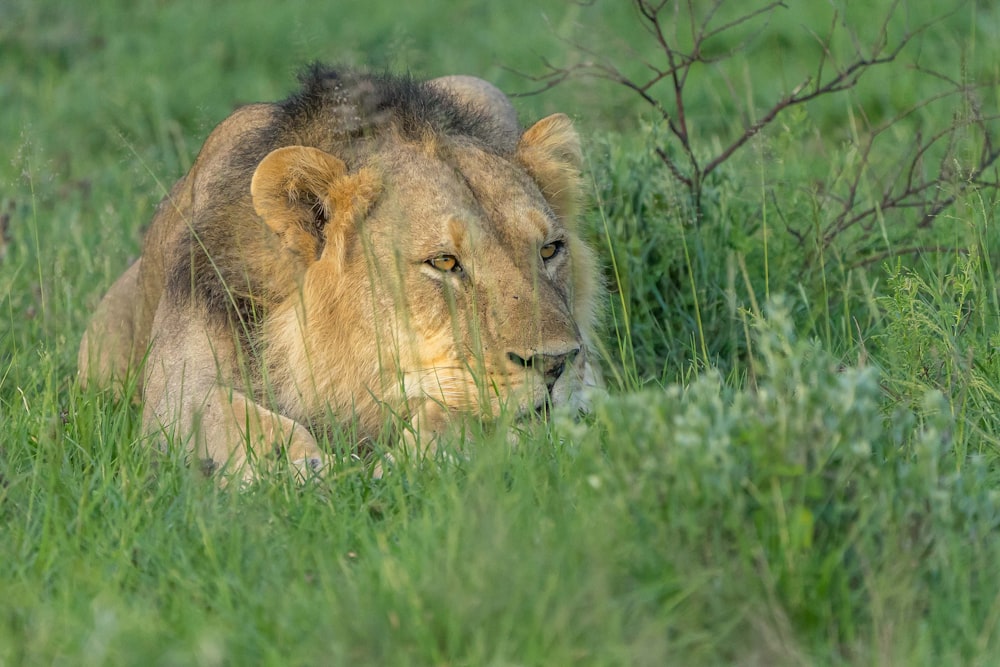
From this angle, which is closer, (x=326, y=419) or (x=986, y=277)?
(x=326, y=419)

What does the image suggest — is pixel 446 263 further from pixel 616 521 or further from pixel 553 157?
pixel 616 521

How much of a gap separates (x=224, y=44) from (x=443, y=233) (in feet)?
21.6

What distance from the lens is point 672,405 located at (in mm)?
3096

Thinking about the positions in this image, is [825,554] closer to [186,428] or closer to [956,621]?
[956,621]

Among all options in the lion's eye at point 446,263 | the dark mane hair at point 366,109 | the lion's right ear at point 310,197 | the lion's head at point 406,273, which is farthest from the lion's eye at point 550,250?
the lion's right ear at point 310,197

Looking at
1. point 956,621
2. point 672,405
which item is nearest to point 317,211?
point 672,405

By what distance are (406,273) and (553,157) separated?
2.93 feet

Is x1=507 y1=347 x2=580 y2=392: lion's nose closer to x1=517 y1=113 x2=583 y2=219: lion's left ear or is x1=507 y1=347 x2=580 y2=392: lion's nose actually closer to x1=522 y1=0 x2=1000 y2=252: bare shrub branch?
x1=517 y1=113 x2=583 y2=219: lion's left ear

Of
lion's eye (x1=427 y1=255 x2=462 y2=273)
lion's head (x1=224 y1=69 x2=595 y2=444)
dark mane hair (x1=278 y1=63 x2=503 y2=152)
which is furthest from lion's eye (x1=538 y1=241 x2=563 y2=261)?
dark mane hair (x1=278 y1=63 x2=503 y2=152)

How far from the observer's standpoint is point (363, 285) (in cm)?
412

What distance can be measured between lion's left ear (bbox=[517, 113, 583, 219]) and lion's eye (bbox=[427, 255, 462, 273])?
0.71m

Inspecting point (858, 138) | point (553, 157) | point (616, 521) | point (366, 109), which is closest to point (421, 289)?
point (366, 109)

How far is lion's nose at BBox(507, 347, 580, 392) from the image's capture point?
3811 millimetres

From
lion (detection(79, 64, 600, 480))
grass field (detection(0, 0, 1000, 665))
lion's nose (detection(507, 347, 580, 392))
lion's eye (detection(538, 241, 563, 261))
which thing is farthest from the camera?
lion's eye (detection(538, 241, 563, 261))
